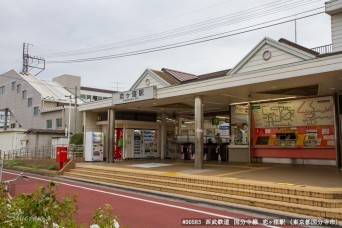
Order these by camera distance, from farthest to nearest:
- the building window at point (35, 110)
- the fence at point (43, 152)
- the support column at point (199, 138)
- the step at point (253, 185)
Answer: the building window at point (35, 110) < the fence at point (43, 152) < the support column at point (199, 138) < the step at point (253, 185)

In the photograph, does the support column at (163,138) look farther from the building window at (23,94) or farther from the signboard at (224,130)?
the building window at (23,94)

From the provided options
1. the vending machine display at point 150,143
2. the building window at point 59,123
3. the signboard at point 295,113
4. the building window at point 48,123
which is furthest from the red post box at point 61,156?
the building window at point 48,123

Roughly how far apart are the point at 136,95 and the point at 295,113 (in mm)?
8072

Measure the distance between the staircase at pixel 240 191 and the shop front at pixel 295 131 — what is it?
6831 mm

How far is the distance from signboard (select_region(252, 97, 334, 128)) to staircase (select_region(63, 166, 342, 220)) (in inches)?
285

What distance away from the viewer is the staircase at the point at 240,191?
25.3 ft

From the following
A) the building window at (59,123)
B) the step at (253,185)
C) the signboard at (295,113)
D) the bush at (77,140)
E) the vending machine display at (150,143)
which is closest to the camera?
the step at (253,185)

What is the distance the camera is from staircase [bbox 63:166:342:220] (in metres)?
7.70

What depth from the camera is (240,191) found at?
9461mm

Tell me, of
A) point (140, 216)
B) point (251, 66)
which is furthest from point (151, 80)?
point (140, 216)

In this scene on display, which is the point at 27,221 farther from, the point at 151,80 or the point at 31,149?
the point at 31,149

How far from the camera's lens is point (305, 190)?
8.22 metres

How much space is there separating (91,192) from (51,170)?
7.51m

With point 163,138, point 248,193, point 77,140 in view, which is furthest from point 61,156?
point 248,193
